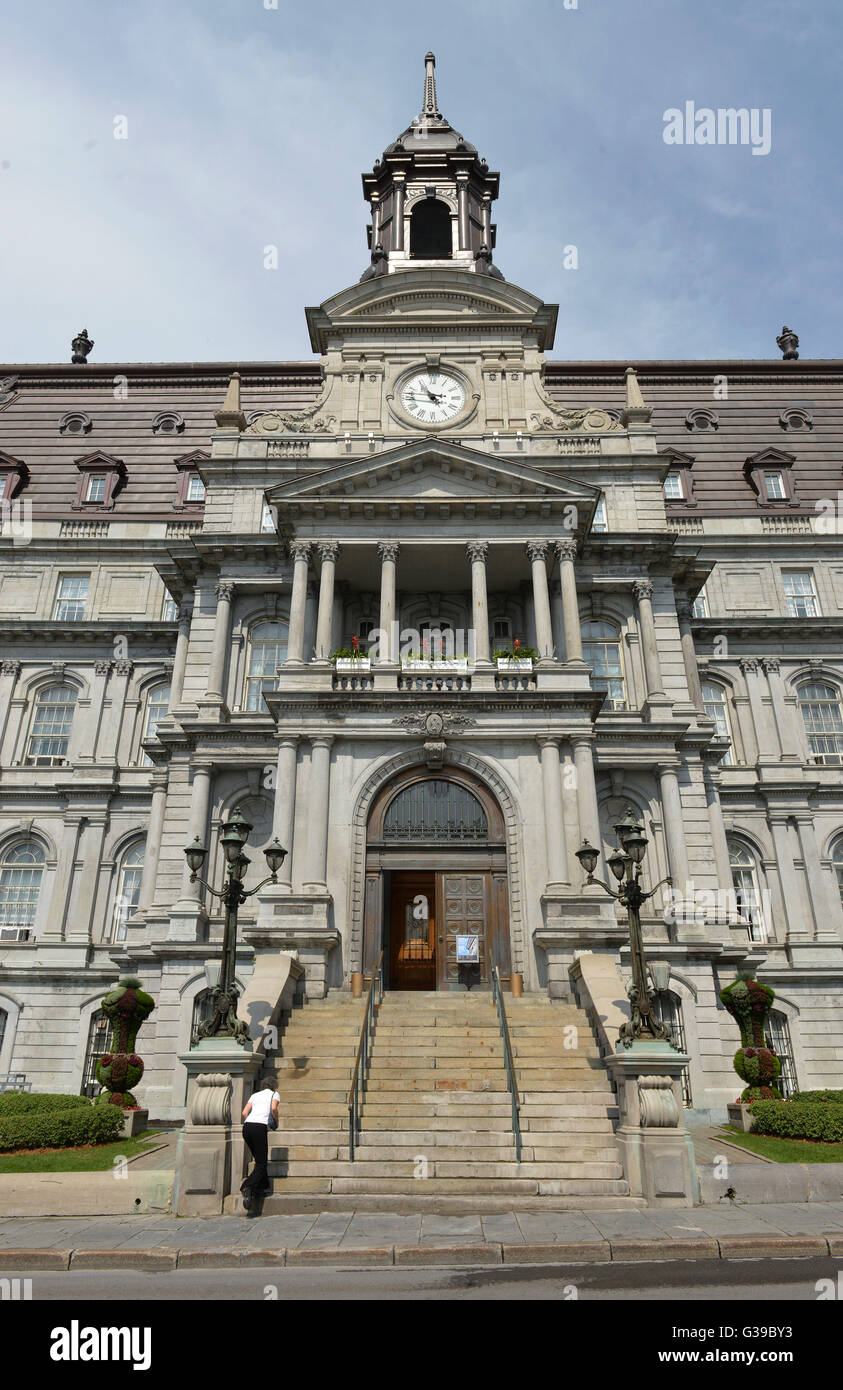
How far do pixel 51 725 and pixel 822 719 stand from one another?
3058cm

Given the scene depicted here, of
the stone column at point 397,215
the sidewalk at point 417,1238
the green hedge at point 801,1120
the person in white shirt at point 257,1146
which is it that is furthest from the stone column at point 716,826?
the stone column at point 397,215

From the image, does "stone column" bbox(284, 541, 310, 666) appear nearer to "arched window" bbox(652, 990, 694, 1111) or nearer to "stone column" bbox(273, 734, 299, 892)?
"stone column" bbox(273, 734, 299, 892)

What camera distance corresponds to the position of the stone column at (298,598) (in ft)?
91.6

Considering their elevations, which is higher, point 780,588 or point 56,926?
point 780,588

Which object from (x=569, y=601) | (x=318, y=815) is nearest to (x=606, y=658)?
(x=569, y=601)

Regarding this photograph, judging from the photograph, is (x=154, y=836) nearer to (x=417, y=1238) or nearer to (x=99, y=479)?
(x=99, y=479)

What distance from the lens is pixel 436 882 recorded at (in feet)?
83.2

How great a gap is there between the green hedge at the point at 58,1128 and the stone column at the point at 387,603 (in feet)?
45.6

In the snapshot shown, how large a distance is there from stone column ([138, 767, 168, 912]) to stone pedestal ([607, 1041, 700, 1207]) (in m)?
18.1

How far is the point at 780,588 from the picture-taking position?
38.8 metres

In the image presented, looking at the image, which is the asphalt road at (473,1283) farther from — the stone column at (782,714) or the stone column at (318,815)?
the stone column at (782,714)
